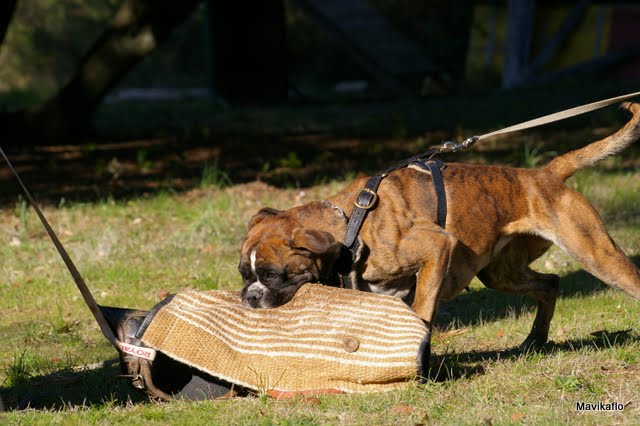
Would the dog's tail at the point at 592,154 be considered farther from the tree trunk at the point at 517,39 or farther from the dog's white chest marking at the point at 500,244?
the tree trunk at the point at 517,39

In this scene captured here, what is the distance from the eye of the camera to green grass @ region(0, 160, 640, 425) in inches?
179

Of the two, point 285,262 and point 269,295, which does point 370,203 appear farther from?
point 269,295

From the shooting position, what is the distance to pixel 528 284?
634 cm

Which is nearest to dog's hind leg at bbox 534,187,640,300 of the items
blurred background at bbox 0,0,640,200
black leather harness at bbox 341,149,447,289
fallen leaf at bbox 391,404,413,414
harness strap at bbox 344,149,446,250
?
black leather harness at bbox 341,149,447,289

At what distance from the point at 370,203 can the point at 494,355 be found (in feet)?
4.38

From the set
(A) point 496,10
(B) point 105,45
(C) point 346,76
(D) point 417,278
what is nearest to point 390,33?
(A) point 496,10

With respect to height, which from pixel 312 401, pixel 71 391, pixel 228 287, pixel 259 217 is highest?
pixel 259 217

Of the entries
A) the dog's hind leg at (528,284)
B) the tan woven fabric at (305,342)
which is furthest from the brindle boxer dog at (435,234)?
the tan woven fabric at (305,342)

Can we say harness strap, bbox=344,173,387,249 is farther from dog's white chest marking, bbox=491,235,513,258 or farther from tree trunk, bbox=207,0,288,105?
tree trunk, bbox=207,0,288,105

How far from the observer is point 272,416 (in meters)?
4.45

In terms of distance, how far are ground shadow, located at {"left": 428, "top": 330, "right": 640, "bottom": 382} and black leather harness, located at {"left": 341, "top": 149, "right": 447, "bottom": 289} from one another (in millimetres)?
732

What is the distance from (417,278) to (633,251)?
360 cm

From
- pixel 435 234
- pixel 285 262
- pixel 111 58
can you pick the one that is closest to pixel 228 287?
pixel 285 262

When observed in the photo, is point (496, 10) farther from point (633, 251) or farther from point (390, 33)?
point (633, 251)
